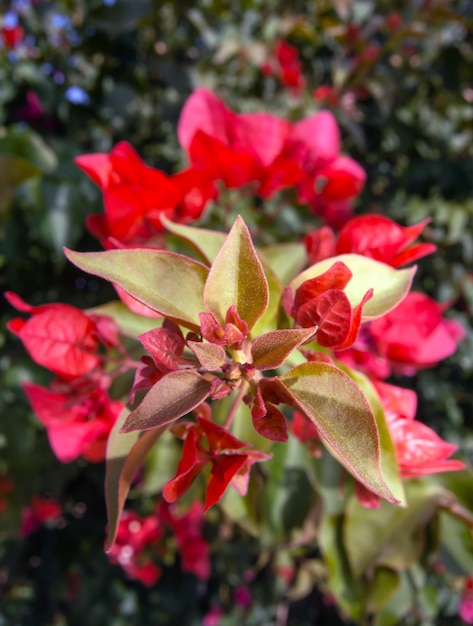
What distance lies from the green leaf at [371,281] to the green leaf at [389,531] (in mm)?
281

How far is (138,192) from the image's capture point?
491 millimetres

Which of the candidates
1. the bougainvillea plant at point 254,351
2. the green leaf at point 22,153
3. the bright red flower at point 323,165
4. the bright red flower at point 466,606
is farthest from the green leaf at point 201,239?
the bright red flower at point 466,606

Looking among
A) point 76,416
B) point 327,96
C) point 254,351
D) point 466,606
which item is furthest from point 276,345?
point 466,606

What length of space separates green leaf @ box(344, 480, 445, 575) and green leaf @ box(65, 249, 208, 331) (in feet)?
1.08

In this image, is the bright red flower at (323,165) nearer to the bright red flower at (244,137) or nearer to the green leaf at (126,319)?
the bright red flower at (244,137)

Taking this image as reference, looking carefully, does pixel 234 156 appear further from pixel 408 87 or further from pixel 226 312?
pixel 408 87

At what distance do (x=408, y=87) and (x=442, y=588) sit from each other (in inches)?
47.6

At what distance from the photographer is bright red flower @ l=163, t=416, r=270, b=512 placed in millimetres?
323

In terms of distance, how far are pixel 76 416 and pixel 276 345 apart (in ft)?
0.76

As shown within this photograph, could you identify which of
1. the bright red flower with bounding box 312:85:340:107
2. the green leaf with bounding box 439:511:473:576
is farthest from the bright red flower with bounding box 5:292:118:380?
the bright red flower with bounding box 312:85:340:107

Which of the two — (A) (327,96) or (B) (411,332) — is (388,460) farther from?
(A) (327,96)

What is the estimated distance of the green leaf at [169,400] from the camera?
0.88ft

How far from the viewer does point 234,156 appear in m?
0.54

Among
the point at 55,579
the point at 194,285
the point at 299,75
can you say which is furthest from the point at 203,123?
the point at 55,579
